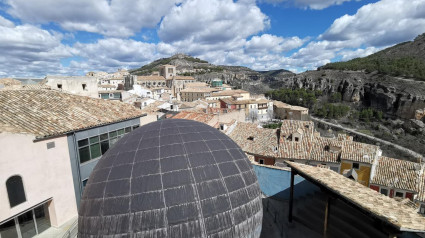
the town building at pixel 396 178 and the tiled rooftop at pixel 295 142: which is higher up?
the tiled rooftop at pixel 295 142

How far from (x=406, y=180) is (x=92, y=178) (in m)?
31.3

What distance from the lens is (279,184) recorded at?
16734mm

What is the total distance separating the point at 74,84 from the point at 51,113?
21516 mm

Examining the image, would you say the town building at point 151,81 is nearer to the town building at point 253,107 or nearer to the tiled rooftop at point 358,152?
the town building at point 253,107

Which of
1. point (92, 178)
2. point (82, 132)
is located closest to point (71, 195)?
point (82, 132)

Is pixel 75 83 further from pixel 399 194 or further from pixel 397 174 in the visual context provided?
pixel 399 194

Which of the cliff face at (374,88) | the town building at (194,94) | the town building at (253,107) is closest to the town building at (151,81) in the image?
the town building at (194,94)

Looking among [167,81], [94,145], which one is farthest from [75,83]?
[167,81]

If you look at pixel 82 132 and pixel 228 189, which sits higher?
pixel 82 132

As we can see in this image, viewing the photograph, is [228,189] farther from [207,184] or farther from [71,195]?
[71,195]

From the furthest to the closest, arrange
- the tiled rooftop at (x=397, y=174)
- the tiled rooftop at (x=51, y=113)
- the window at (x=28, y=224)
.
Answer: the tiled rooftop at (x=397, y=174)
the tiled rooftop at (x=51, y=113)
the window at (x=28, y=224)

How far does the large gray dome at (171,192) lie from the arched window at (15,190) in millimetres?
5619

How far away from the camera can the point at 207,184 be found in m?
7.78

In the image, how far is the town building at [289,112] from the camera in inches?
2824
